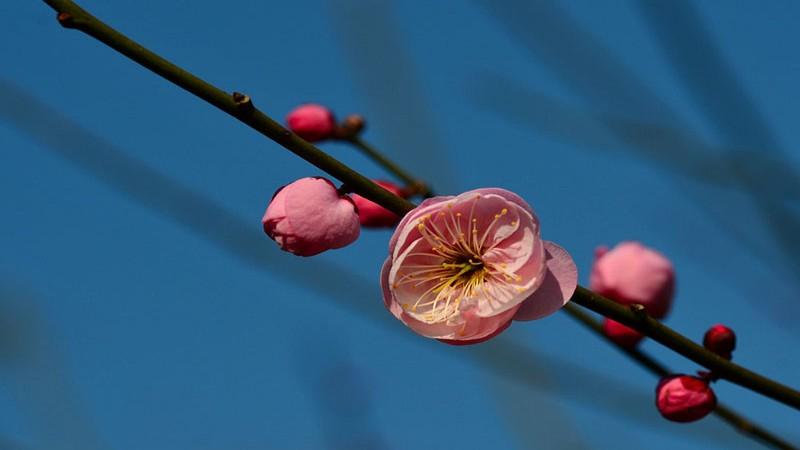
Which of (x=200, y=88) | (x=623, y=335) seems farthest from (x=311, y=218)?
(x=623, y=335)

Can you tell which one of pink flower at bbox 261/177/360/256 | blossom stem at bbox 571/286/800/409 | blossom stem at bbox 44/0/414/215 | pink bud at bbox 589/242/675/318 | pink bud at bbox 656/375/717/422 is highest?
pink bud at bbox 589/242/675/318

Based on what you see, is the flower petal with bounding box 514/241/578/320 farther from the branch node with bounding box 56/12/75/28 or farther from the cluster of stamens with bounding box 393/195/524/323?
the branch node with bounding box 56/12/75/28

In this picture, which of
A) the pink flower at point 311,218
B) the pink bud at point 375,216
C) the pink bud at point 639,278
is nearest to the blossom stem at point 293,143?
the pink flower at point 311,218

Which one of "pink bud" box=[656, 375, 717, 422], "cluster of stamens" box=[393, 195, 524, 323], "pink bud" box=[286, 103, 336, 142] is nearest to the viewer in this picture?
"cluster of stamens" box=[393, 195, 524, 323]

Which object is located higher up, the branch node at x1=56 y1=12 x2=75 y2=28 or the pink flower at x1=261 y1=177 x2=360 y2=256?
the branch node at x1=56 y1=12 x2=75 y2=28

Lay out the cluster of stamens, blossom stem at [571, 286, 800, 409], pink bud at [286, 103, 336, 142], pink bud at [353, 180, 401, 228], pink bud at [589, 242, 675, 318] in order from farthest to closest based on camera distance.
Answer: pink bud at [286, 103, 336, 142], pink bud at [589, 242, 675, 318], pink bud at [353, 180, 401, 228], the cluster of stamens, blossom stem at [571, 286, 800, 409]

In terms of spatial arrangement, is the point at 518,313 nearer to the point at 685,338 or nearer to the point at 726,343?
the point at 685,338

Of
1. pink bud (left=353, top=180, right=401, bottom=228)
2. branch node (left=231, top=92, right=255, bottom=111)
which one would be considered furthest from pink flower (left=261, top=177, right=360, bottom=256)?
pink bud (left=353, top=180, right=401, bottom=228)
